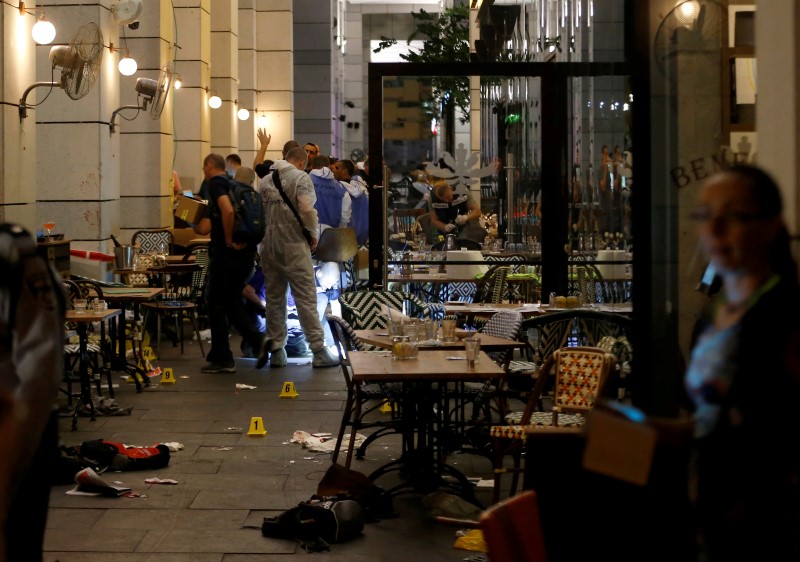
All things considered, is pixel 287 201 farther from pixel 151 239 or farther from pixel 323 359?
pixel 151 239

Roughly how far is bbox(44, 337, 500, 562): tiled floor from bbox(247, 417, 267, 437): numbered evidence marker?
8 cm

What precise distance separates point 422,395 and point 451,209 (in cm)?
382

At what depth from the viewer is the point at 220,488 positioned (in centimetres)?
687

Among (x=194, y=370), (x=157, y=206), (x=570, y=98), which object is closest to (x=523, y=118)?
(x=570, y=98)

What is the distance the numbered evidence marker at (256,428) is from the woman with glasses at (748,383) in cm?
591

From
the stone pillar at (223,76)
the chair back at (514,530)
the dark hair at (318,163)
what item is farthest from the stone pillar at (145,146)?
the chair back at (514,530)

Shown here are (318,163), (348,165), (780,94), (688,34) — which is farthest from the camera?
(348,165)

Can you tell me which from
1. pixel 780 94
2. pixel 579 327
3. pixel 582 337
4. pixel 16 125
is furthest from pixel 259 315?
pixel 780 94

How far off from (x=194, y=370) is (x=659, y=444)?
912 cm

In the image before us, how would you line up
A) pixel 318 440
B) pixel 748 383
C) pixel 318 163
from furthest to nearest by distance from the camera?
pixel 318 163 → pixel 318 440 → pixel 748 383

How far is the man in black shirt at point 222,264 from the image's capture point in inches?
423

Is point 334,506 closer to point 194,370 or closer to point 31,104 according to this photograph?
point 194,370

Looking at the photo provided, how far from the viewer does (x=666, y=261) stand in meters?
4.89

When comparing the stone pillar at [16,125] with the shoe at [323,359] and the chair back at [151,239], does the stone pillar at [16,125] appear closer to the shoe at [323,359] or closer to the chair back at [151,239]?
the shoe at [323,359]
